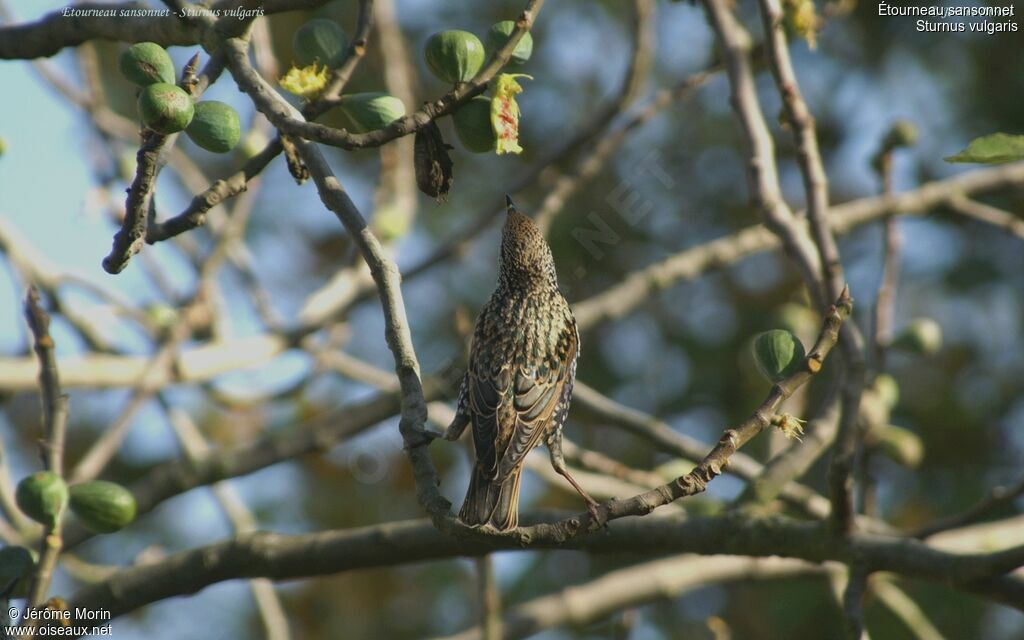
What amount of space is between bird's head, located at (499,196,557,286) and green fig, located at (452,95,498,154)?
1.26 meters

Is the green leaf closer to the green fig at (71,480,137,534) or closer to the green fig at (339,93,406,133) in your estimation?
the green fig at (339,93,406,133)

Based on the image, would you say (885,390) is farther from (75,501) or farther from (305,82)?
(75,501)

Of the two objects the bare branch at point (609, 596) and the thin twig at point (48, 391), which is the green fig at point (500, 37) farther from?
the bare branch at point (609, 596)

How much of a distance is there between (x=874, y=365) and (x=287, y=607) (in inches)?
213

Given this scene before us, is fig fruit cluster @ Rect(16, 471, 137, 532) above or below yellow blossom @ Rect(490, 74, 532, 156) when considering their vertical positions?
below

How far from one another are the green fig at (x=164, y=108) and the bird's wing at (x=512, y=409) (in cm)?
156

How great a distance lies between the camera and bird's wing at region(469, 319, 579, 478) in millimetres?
3711

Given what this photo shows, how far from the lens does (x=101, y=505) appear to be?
10.0ft

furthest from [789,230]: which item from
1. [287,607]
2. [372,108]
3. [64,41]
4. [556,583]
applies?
[287,607]

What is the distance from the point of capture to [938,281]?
26.7 feet

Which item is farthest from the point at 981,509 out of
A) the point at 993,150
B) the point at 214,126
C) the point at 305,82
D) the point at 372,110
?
the point at 214,126

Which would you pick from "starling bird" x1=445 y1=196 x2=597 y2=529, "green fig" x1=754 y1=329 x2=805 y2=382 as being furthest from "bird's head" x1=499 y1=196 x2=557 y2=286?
"green fig" x1=754 y1=329 x2=805 y2=382

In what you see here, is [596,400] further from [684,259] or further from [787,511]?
[787,511]

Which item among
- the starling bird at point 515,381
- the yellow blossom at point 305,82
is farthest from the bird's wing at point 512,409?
the yellow blossom at point 305,82
